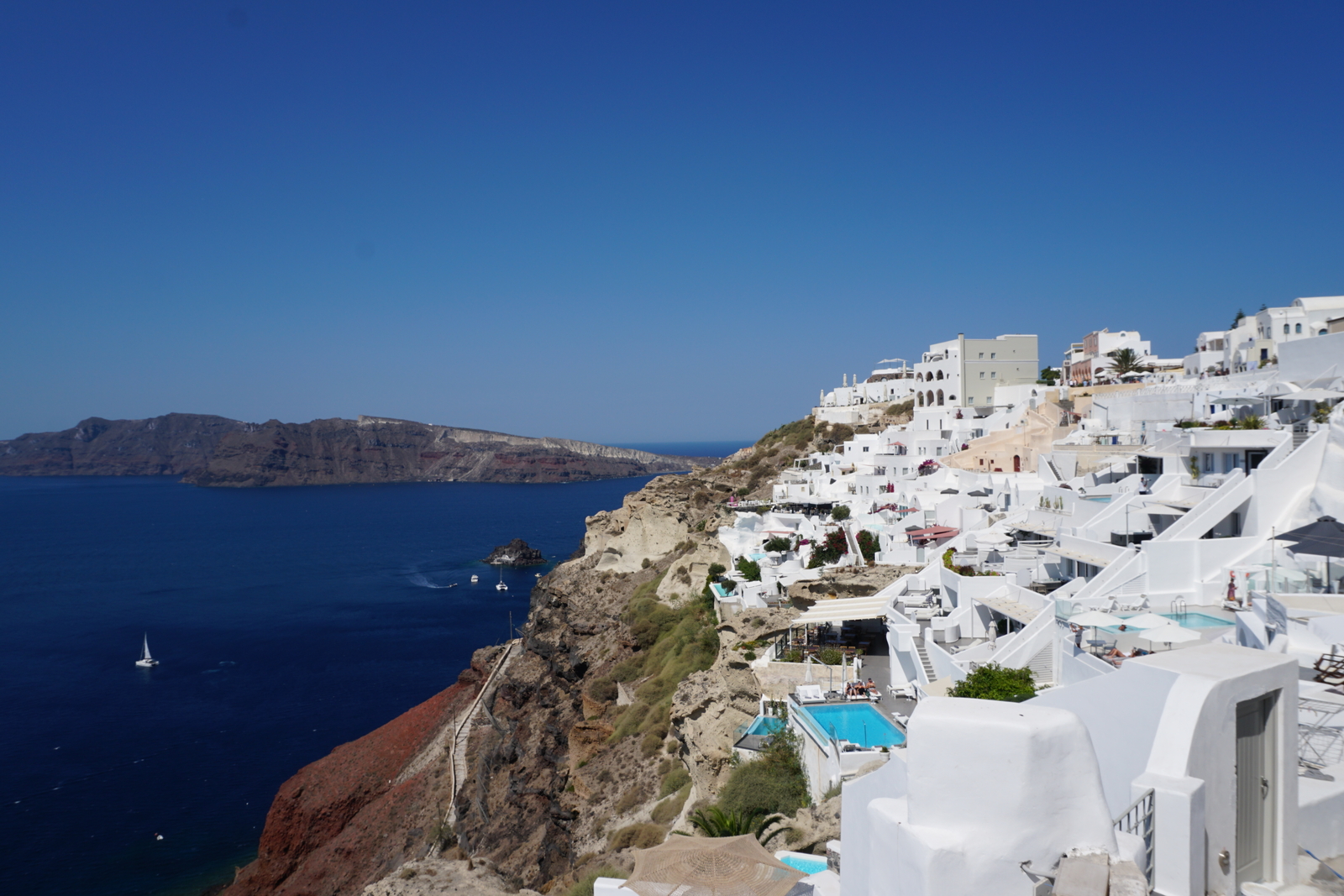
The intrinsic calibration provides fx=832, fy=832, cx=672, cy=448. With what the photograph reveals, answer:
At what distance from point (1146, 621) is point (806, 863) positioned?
6.63 m

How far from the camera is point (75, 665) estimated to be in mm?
47531

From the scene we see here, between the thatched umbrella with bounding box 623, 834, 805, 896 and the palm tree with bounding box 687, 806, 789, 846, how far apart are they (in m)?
2.41

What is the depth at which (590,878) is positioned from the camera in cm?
1576

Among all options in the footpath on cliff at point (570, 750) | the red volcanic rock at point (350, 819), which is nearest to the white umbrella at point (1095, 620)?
the footpath on cliff at point (570, 750)

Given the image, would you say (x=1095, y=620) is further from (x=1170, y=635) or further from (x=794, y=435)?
(x=794, y=435)

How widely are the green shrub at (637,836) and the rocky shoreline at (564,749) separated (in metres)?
0.05

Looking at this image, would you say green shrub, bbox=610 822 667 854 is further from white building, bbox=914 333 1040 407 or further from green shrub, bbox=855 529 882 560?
white building, bbox=914 333 1040 407

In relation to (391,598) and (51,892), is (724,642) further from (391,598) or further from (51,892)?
(391,598)

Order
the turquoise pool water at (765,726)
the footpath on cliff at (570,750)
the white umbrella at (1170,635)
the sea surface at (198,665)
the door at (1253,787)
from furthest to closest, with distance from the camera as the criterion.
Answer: the sea surface at (198,665)
the footpath on cliff at (570,750)
the turquoise pool water at (765,726)
the white umbrella at (1170,635)
the door at (1253,787)

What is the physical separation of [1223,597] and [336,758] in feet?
102

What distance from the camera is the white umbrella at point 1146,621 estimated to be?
1219 centimetres

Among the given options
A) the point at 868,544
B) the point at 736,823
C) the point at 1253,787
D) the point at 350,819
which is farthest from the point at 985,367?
the point at 1253,787

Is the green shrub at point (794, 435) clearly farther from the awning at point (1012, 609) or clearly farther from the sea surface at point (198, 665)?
the awning at point (1012, 609)

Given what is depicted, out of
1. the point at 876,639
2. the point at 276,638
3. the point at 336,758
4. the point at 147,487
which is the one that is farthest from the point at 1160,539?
the point at 147,487
